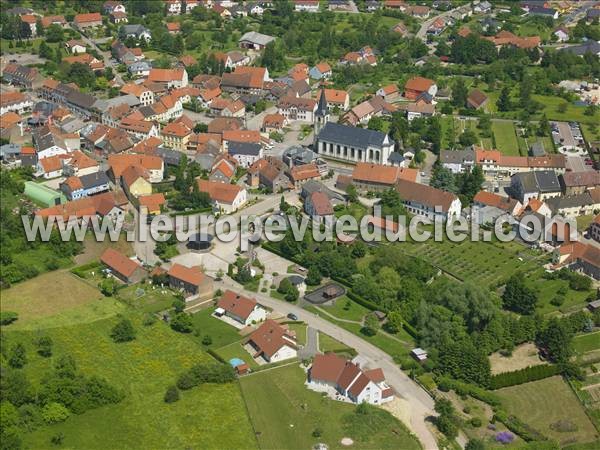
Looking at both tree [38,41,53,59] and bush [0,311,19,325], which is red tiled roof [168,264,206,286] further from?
tree [38,41,53,59]

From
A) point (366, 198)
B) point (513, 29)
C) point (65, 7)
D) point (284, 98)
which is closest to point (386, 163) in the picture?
point (366, 198)

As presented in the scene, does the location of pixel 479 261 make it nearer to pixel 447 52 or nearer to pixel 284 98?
pixel 284 98

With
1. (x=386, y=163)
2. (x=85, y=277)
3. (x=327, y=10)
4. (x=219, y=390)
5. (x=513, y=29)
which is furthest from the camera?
(x=327, y=10)

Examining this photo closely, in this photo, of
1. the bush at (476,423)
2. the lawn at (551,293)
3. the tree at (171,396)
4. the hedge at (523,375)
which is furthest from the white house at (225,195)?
the bush at (476,423)

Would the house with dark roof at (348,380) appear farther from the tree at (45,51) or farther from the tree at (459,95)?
the tree at (45,51)

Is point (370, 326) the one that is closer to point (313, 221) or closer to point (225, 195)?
point (313, 221)

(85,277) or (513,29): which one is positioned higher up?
(513,29)

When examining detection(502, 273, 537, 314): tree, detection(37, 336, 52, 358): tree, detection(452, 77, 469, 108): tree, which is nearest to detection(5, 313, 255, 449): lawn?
detection(37, 336, 52, 358): tree

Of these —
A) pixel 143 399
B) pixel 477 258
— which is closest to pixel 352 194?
pixel 477 258
